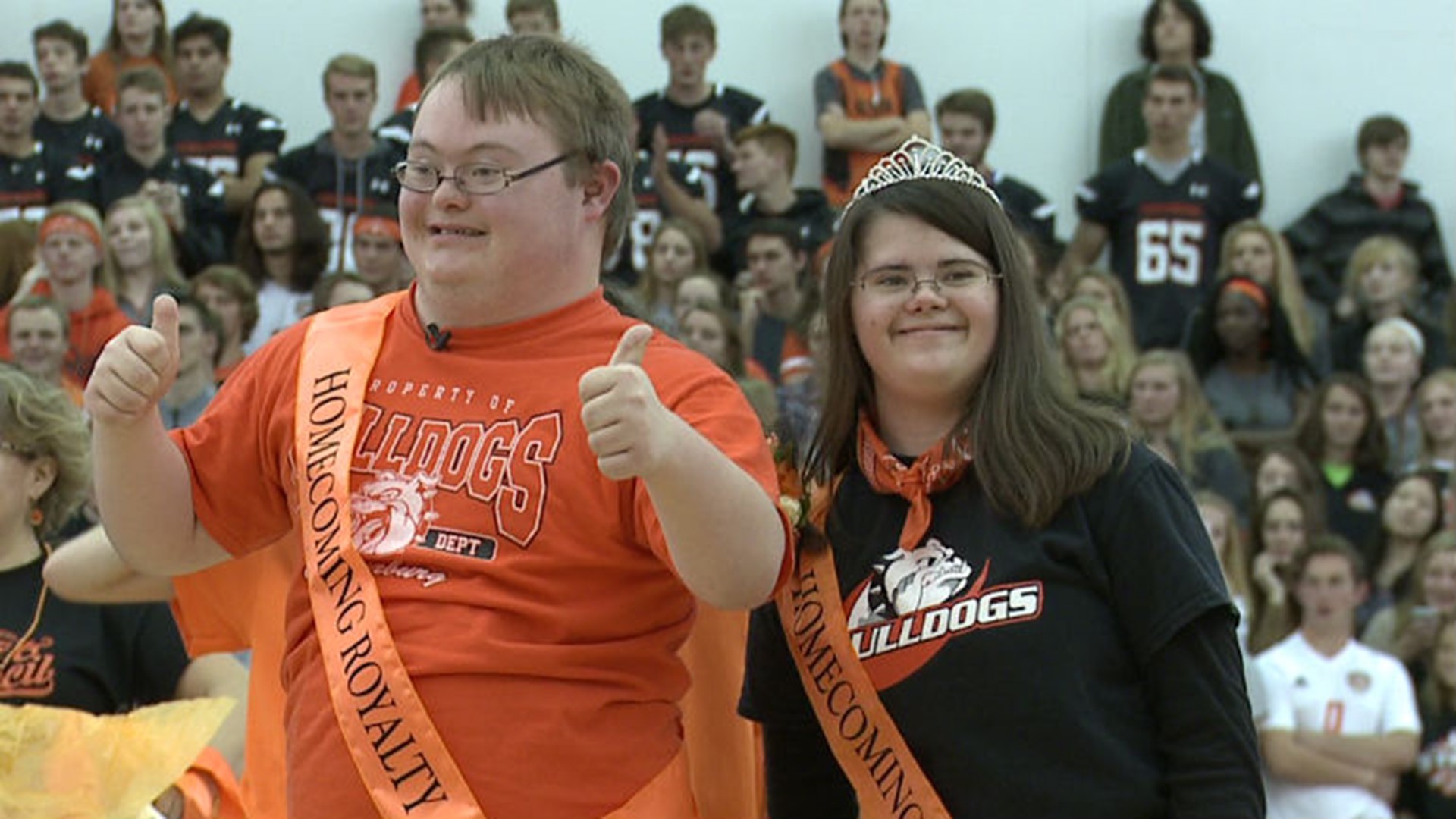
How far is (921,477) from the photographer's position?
132 inches

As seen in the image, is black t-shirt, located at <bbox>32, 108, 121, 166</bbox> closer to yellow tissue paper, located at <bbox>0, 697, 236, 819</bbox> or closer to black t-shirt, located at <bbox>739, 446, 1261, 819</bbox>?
yellow tissue paper, located at <bbox>0, 697, 236, 819</bbox>

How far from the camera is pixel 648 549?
3.00m

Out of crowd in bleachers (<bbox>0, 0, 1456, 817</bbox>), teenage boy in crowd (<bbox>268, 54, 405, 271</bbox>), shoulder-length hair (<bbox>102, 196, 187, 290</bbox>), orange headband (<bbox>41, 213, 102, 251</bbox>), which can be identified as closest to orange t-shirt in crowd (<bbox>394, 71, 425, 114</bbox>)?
crowd in bleachers (<bbox>0, 0, 1456, 817</bbox>)

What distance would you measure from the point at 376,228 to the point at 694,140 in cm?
216

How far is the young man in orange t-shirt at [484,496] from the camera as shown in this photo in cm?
294

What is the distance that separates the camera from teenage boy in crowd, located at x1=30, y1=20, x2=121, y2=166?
10.5m

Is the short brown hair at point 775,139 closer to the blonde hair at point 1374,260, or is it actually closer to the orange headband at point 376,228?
the orange headband at point 376,228

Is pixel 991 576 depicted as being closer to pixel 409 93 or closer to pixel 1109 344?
pixel 1109 344

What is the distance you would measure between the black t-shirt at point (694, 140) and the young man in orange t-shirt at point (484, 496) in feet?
26.6

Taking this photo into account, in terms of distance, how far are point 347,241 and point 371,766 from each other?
7828mm

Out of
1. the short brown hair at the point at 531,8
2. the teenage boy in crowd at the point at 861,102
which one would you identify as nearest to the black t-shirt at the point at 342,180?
the short brown hair at the point at 531,8

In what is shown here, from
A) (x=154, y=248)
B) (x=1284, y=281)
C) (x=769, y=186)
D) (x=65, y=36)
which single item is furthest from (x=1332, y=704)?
(x=65, y=36)

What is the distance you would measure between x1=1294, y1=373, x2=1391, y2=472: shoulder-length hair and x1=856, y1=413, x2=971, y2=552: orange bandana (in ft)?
23.7

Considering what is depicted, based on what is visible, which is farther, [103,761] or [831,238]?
[831,238]
